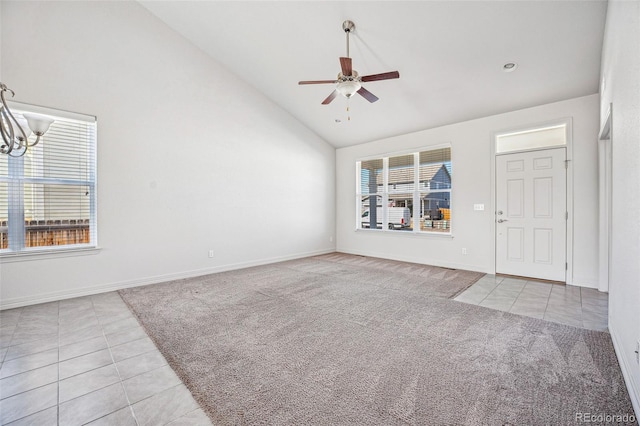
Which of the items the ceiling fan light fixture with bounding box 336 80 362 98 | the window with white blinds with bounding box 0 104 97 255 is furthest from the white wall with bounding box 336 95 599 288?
the window with white blinds with bounding box 0 104 97 255

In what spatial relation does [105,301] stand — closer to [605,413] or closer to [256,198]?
[256,198]

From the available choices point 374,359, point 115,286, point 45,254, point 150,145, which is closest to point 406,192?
point 374,359

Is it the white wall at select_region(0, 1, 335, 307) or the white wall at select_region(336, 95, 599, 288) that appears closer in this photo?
the white wall at select_region(0, 1, 335, 307)

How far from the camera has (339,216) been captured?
7418 mm

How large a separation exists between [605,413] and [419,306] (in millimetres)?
1804

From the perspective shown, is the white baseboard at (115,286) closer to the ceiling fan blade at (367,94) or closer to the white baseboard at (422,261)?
the white baseboard at (422,261)

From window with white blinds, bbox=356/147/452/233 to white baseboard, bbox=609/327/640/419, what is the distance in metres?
3.39

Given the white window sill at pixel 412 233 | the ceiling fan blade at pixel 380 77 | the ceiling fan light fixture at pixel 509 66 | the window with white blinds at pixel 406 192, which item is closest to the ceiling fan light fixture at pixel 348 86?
the ceiling fan blade at pixel 380 77

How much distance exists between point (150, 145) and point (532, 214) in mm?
6254

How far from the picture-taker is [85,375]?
6.54 ft

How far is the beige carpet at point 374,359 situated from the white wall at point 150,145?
2.79 feet

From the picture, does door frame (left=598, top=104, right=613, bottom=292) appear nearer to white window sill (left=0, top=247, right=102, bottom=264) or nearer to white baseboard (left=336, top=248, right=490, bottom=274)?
white baseboard (left=336, top=248, right=490, bottom=274)

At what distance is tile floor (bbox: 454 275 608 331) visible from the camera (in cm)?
297

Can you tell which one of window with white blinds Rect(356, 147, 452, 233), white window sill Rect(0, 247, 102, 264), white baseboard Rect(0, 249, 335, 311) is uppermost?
window with white blinds Rect(356, 147, 452, 233)
